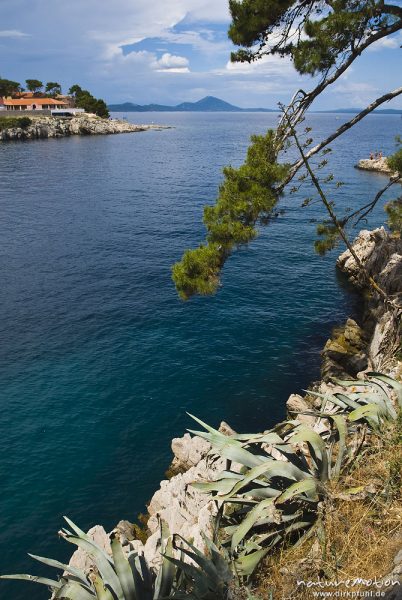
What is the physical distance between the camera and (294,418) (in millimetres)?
17953

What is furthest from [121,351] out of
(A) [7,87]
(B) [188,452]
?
(A) [7,87]

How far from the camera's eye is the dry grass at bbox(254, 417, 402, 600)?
18.5ft

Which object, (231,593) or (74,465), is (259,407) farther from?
(231,593)

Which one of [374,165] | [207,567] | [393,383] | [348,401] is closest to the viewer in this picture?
[207,567]

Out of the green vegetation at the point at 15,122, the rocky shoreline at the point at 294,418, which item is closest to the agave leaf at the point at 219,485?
the rocky shoreline at the point at 294,418

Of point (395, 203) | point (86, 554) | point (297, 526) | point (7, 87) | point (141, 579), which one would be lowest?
point (86, 554)

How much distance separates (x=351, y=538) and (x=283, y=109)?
42.5 ft

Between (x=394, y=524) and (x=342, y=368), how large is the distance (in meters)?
16.8

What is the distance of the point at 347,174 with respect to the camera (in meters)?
81.8

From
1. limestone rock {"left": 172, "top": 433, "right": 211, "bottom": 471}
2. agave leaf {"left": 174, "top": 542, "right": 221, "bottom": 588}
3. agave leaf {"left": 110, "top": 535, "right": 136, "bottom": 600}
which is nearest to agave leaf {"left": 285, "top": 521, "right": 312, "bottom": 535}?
agave leaf {"left": 174, "top": 542, "right": 221, "bottom": 588}

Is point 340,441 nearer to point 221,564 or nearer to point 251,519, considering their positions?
point 251,519

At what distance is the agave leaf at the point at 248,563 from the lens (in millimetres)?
6287

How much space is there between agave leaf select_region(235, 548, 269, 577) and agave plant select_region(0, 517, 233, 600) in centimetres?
24

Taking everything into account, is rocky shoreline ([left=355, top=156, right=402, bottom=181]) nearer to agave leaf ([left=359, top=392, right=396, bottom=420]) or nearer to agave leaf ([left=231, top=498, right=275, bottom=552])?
agave leaf ([left=359, top=392, right=396, bottom=420])
